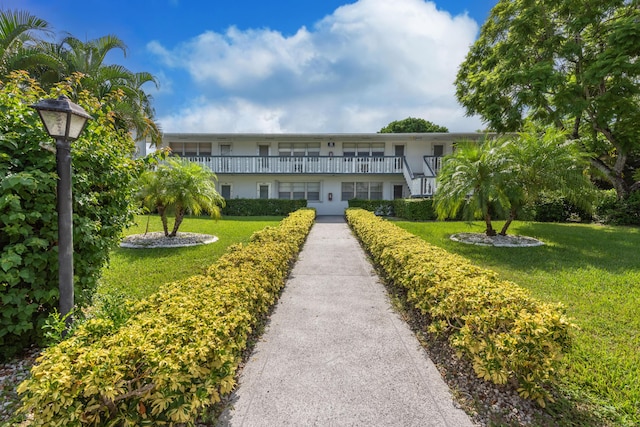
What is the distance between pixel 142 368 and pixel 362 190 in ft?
61.7

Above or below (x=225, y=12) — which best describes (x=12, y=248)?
below

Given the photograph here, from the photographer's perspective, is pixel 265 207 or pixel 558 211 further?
pixel 265 207

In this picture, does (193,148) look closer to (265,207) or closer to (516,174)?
(265,207)

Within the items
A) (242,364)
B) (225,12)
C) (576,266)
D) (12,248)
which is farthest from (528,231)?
(12,248)

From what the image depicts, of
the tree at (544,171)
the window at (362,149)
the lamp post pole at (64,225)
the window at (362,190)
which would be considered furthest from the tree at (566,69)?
the lamp post pole at (64,225)

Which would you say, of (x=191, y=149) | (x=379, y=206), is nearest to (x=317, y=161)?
(x=379, y=206)

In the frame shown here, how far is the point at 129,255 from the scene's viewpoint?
729 centimetres

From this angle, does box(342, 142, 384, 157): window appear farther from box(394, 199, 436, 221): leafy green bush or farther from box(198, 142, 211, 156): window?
box(198, 142, 211, 156): window

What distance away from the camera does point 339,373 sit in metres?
2.88

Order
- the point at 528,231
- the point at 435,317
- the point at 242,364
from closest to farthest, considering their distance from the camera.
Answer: the point at 242,364, the point at 435,317, the point at 528,231

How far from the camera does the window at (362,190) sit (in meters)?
20.0

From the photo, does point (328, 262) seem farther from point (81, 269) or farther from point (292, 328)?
point (81, 269)

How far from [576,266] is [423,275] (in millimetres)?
4944

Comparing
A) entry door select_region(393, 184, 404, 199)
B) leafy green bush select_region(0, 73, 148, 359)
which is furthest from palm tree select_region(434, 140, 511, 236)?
entry door select_region(393, 184, 404, 199)
